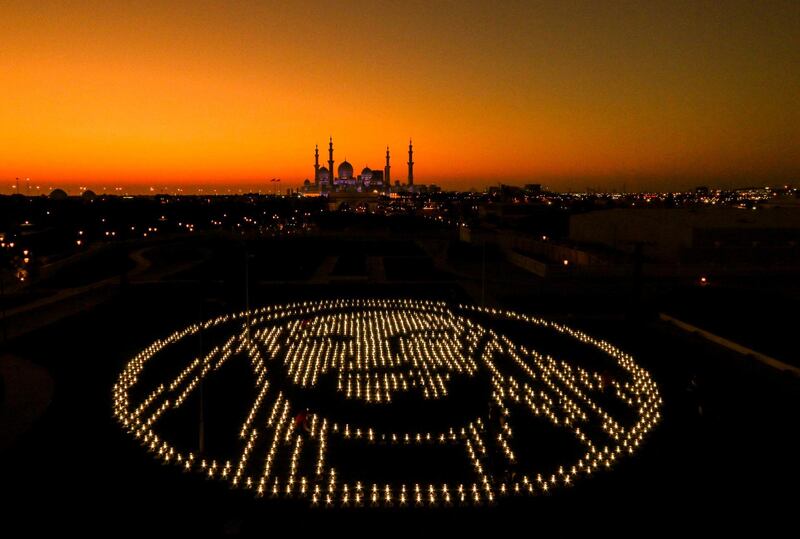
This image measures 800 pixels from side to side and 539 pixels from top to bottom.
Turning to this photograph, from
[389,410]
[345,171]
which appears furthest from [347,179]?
[389,410]

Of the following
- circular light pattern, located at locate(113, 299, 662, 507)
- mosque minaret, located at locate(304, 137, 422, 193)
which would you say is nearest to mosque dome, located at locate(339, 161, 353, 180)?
mosque minaret, located at locate(304, 137, 422, 193)

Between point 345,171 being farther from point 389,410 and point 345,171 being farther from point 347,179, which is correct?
point 389,410

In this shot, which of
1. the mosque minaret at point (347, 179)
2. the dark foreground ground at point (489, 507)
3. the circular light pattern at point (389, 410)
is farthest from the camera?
the mosque minaret at point (347, 179)

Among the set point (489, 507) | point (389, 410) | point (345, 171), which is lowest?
point (489, 507)

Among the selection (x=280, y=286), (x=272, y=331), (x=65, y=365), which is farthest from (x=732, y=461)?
(x=280, y=286)

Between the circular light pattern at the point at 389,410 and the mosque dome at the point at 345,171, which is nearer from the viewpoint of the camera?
the circular light pattern at the point at 389,410

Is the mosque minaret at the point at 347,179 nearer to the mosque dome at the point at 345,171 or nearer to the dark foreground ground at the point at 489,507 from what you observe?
the mosque dome at the point at 345,171

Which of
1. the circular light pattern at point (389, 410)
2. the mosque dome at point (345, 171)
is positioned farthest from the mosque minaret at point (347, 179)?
the circular light pattern at point (389, 410)
